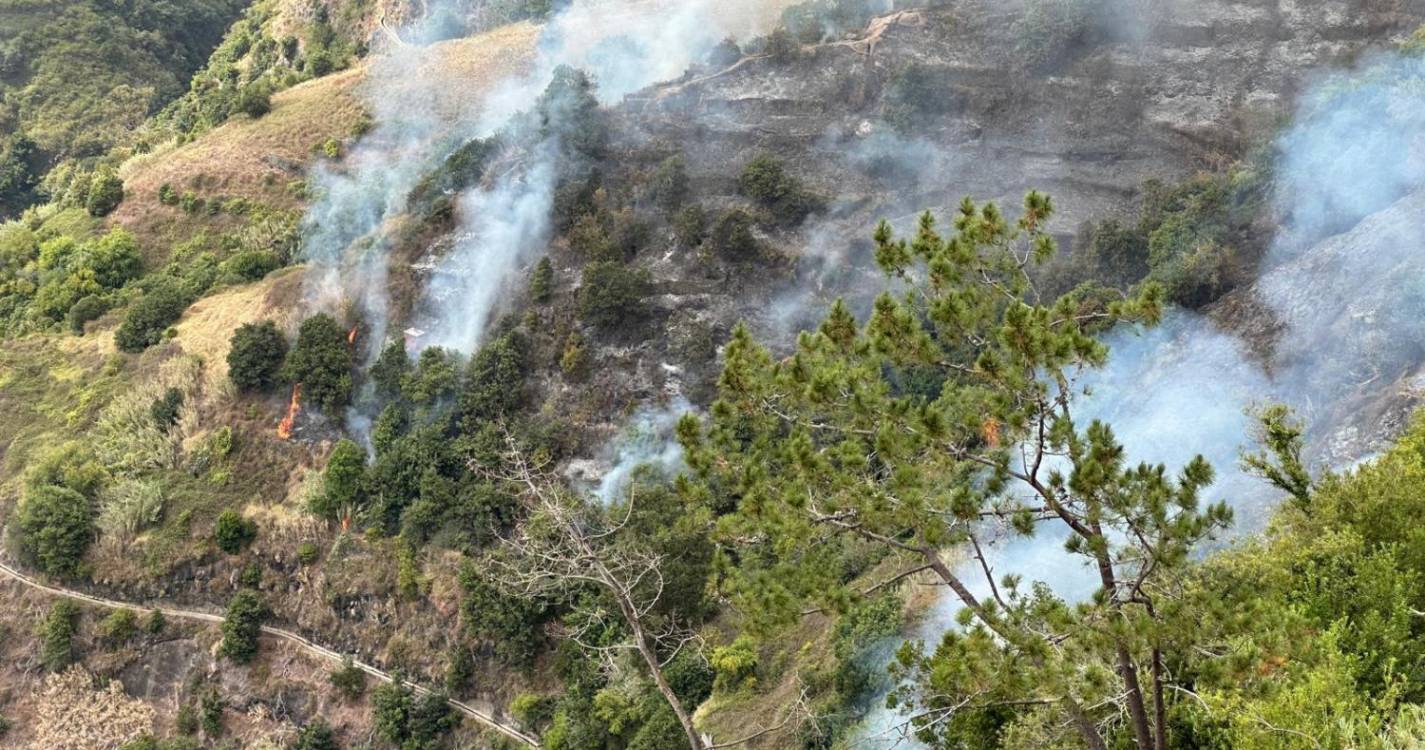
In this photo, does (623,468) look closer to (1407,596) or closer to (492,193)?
(492,193)

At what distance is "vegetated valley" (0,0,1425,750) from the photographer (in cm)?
1017

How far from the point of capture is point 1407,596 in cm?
1278

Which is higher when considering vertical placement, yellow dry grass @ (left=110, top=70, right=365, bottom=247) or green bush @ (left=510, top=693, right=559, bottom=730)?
yellow dry grass @ (left=110, top=70, right=365, bottom=247)

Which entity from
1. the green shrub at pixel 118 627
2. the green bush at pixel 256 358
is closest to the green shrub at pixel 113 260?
the green bush at pixel 256 358

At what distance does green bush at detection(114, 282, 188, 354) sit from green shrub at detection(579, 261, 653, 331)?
1383cm

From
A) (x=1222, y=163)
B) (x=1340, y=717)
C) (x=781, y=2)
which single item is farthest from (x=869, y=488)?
(x=781, y=2)

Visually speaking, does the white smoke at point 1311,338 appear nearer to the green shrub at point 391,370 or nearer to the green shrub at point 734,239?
the green shrub at point 734,239

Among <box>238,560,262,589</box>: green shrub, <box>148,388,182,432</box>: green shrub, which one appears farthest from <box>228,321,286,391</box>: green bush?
<box>238,560,262,589</box>: green shrub

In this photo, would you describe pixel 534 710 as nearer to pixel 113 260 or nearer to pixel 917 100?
pixel 917 100

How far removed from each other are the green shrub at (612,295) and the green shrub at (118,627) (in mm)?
13206

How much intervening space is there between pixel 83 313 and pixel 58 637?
39.4ft

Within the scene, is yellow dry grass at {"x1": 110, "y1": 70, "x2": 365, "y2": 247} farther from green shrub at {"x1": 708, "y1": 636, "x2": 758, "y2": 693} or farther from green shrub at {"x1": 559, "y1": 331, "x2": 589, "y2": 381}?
green shrub at {"x1": 708, "y1": 636, "x2": 758, "y2": 693}

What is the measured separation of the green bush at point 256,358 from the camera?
30.0 meters

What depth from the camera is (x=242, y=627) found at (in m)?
26.4
